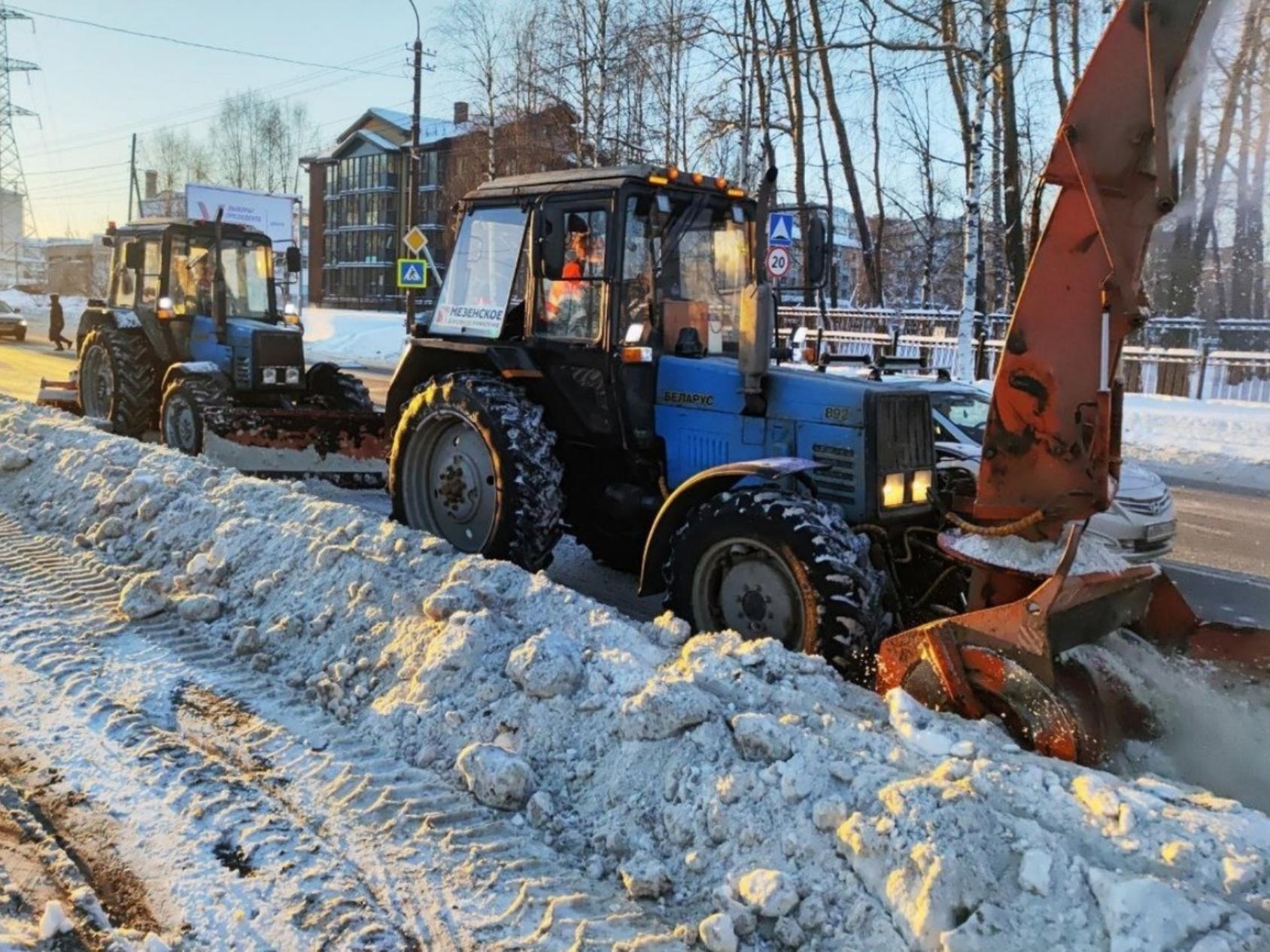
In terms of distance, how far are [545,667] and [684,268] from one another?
3.08 m

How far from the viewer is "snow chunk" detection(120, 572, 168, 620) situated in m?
5.47

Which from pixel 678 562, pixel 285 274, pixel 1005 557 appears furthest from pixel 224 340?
pixel 1005 557

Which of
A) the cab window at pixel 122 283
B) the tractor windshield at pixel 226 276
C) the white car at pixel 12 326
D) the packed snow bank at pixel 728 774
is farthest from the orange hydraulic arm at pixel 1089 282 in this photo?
the white car at pixel 12 326

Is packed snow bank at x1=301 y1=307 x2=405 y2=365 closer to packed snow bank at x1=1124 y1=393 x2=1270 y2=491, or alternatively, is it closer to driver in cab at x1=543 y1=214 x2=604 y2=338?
packed snow bank at x1=1124 y1=393 x2=1270 y2=491

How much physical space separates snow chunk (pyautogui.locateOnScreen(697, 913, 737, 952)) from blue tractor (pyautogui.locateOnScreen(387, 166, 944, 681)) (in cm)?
190

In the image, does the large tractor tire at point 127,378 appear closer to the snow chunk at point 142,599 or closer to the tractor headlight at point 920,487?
the snow chunk at point 142,599

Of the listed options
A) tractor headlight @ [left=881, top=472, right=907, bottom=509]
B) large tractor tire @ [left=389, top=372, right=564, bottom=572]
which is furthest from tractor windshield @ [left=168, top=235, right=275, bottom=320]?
tractor headlight @ [left=881, top=472, right=907, bottom=509]

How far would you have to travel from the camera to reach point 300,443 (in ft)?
32.4

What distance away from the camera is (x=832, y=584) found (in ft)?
15.2

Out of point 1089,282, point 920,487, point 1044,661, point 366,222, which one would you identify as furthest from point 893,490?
point 366,222

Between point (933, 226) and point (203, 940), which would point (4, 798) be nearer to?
point (203, 940)

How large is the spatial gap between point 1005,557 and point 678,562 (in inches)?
62.8

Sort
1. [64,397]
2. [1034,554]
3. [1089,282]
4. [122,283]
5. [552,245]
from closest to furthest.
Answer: [1089,282] → [1034,554] → [552,245] → [122,283] → [64,397]

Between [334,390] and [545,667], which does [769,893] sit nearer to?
[545,667]
